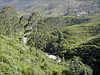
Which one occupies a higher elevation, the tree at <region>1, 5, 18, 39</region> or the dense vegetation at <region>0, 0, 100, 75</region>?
the tree at <region>1, 5, 18, 39</region>

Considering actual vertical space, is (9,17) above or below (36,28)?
above

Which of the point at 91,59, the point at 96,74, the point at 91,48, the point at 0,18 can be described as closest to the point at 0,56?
the point at 0,18

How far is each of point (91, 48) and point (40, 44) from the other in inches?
1680

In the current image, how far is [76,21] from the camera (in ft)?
592

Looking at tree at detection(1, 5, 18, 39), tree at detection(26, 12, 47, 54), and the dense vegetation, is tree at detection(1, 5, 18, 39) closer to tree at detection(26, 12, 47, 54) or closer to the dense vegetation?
the dense vegetation

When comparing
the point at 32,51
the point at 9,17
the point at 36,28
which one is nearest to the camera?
the point at 36,28

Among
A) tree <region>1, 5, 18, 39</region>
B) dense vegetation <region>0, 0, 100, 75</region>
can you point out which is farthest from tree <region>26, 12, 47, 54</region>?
tree <region>1, 5, 18, 39</region>

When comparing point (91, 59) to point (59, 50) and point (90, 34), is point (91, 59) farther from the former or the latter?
point (90, 34)

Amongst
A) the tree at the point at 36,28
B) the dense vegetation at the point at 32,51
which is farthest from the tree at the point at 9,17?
the tree at the point at 36,28

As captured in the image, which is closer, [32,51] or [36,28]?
[36,28]

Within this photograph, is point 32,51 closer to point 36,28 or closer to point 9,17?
point 36,28

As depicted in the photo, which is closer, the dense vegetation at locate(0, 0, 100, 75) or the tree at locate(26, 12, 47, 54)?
the dense vegetation at locate(0, 0, 100, 75)

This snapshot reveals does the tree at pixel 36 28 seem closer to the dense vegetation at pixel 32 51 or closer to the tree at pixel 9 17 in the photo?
the dense vegetation at pixel 32 51

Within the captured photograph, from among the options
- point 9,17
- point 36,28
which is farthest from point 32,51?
point 9,17
